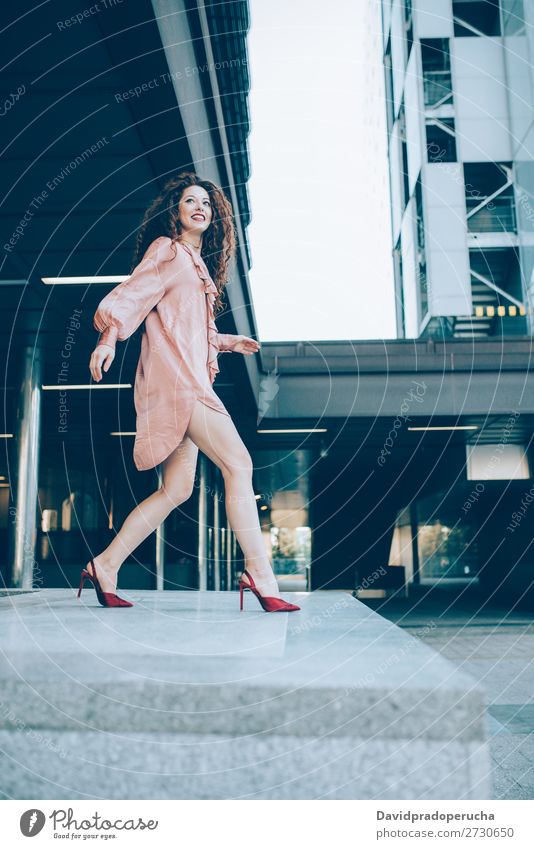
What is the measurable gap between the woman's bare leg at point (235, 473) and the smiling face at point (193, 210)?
881mm

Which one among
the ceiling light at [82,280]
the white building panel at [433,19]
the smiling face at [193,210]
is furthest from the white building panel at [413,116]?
the smiling face at [193,210]

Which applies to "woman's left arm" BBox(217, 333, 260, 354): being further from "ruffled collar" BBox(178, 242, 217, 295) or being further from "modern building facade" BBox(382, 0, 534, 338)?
"modern building facade" BBox(382, 0, 534, 338)

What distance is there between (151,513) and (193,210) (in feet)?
4.57

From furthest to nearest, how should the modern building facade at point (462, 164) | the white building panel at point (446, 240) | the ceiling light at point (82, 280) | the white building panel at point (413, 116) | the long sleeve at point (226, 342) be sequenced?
the white building panel at point (413, 116) → the white building panel at point (446, 240) → the modern building facade at point (462, 164) → the ceiling light at point (82, 280) → the long sleeve at point (226, 342)

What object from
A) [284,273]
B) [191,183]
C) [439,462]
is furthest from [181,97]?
[439,462]

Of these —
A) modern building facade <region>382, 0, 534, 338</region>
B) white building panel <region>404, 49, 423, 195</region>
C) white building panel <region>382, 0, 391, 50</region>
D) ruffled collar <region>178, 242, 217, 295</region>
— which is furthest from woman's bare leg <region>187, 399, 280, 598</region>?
white building panel <region>382, 0, 391, 50</region>

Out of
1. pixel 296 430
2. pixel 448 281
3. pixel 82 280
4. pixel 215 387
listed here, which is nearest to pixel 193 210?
pixel 82 280

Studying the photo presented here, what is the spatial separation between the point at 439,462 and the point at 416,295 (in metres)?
20.6

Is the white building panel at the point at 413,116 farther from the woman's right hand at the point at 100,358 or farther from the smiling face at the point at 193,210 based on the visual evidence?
the woman's right hand at the point at 100,358

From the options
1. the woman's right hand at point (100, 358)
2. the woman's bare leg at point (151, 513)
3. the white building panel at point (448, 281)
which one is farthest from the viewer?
the white building panel at point (448, 281)

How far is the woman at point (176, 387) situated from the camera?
305 centimetres

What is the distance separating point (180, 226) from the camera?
11.1 feet

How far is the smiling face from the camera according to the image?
11.0 feet

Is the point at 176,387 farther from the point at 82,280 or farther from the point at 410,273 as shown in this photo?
the point at 410,273
